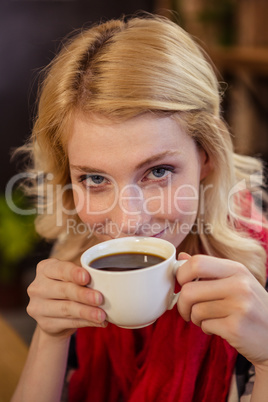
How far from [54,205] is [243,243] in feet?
1.69

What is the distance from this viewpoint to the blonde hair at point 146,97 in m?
0.88

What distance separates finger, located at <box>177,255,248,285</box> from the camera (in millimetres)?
725

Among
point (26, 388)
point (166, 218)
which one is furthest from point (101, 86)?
point (26, 388)

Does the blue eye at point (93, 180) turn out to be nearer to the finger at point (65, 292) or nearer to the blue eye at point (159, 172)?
the blue eye at point (159, 172)

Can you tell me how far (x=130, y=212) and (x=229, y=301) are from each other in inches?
10.5

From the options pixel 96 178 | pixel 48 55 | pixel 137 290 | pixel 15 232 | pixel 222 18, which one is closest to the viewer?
pixel 137 290

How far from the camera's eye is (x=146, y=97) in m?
0.87

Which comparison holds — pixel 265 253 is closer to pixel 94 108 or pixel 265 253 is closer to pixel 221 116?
pixel 221 116

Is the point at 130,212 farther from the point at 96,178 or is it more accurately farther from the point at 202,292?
the point at 202,292

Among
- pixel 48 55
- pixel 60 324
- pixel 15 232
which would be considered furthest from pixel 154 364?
pixel 48 55

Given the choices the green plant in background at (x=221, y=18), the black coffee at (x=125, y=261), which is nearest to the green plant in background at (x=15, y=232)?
the green plant in background at (x=221, y=18)

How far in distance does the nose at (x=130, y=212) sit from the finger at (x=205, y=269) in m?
0.18

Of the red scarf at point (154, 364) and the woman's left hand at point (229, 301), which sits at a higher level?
the woman's left hand at point (229, 301)

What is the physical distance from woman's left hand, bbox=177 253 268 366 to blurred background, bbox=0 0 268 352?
1.73 m
